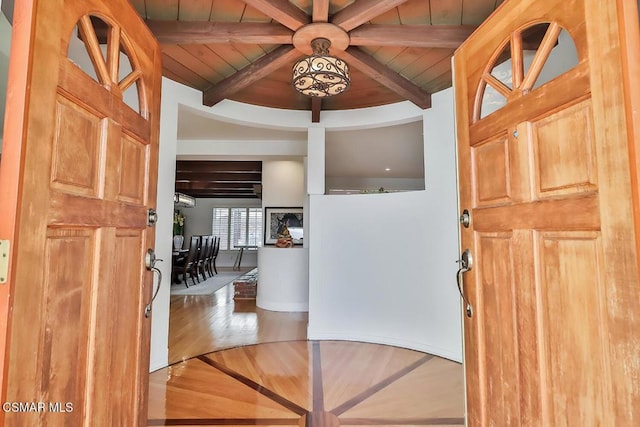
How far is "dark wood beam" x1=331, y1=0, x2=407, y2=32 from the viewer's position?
1.88 meters

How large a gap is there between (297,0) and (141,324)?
2006 mm

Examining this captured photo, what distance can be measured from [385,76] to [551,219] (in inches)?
83.0

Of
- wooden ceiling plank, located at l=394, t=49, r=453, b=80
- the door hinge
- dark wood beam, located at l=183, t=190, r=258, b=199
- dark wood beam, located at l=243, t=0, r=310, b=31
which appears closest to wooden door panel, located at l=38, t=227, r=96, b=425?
the door hinge

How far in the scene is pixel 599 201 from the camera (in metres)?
0.82

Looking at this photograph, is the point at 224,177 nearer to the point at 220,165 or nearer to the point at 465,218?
the point at 220,165

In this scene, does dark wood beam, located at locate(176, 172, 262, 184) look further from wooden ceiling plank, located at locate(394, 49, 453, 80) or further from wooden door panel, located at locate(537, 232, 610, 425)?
wooden door panel, located at locate(537, 232, 610, 425)

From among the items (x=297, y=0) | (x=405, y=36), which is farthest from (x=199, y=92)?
(x=405, y=36)

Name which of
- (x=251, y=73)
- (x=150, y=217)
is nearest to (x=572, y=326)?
(x=150, y=217)

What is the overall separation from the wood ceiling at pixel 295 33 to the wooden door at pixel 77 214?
91 centimetres

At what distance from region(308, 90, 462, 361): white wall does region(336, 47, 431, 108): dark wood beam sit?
17 cm

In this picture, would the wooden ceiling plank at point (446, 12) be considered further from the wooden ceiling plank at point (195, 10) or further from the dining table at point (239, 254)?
the dining table at point (239, 254)

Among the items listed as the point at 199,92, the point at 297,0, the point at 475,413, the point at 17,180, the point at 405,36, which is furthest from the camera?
the point at 199,92

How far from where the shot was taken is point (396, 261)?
327cm

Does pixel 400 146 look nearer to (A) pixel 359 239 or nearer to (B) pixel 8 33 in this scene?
(A) pixel 359 239
